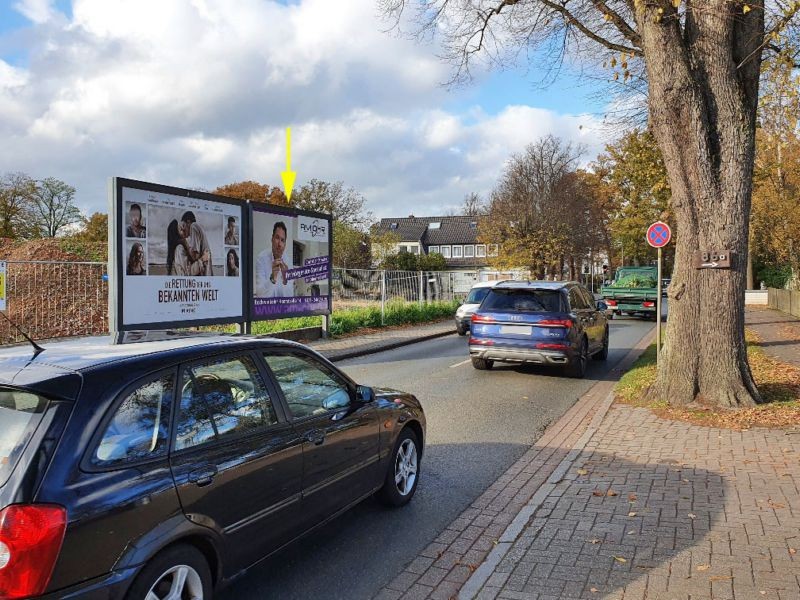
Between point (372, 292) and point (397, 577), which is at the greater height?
point (372, 292)

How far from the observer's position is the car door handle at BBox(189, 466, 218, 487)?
3004 mm

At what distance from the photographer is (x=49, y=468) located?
251 cm

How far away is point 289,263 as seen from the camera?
1622cm

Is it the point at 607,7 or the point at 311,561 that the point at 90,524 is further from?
the point at 607,7

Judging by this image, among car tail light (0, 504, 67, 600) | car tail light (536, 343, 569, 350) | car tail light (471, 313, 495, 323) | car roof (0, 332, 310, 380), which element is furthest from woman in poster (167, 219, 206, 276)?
car tail light (0, 504, 67, 600)

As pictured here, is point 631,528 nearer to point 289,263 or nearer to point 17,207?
point 289,263

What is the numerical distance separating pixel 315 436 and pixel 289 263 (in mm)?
12648

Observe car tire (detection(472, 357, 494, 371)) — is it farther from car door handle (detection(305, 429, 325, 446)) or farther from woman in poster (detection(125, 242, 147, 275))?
car door handle (detection(305, 429, 325, 446))

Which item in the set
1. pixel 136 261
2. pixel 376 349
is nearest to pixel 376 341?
pixel 376 349

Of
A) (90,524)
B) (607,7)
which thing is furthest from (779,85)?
(90,524)

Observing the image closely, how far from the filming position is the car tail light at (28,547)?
7.68 feet

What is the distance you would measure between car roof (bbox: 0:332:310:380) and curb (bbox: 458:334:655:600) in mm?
1862

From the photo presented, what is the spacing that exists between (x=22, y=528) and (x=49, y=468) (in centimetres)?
23

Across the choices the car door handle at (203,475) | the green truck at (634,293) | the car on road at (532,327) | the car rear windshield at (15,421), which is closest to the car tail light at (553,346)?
the car on road at (532,327)
